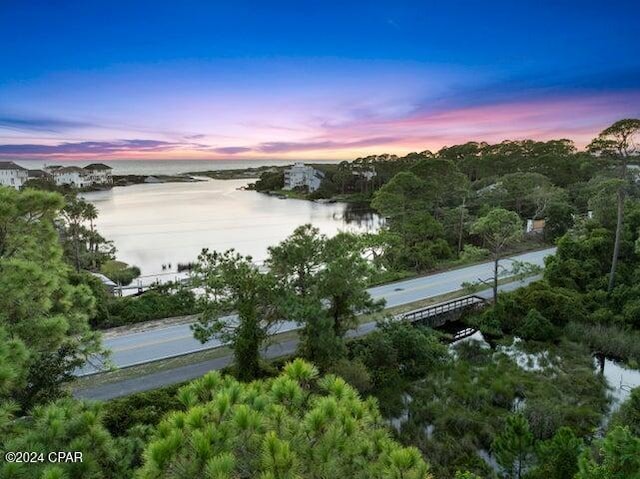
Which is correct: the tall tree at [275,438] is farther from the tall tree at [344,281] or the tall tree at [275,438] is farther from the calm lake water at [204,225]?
the calm lake water at [204,225]

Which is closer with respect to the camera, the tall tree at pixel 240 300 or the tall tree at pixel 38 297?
the tall tree at pixel 38 297

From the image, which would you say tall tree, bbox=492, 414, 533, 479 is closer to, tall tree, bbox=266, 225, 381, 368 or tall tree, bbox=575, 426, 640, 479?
tall tree, bbox=575, 426, 640, 479

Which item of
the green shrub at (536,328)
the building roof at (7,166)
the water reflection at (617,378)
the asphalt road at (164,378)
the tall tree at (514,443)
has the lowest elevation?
the water reflection at (617,378)

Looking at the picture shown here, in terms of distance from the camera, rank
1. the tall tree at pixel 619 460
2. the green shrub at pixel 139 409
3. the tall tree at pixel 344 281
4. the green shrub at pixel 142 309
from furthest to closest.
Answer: the green shrub at pixel 142 309 < the tall tree at pixel 344 281 < the green shrub at pixel 139 409 < the tall tree at pixel 619 460

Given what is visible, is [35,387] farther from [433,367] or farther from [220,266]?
[433,367]

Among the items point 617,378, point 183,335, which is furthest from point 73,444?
point 617,378

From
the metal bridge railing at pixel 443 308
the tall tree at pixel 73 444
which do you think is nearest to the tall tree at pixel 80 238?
the metal bridge railing at pixel 443 308
